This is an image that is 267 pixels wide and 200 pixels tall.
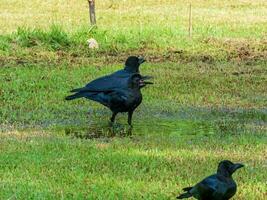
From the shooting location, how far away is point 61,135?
9023 millimetres

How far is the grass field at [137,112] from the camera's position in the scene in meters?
7.09

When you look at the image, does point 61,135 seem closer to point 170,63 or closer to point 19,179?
point 19,179

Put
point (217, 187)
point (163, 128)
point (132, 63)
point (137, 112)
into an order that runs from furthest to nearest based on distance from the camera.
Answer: point (137, 112), point (132, 63), point (163, 128), point (217, 187)

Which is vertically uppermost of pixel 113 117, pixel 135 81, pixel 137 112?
pixel 135 81

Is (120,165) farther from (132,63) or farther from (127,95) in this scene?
(132,63)

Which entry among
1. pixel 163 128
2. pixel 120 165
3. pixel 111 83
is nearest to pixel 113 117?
pixel 111 83

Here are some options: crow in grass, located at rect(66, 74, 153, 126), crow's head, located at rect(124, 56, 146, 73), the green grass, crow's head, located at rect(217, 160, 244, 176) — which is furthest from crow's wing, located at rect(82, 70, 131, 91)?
crow's head, located at rect(217, 160, 244, 176)

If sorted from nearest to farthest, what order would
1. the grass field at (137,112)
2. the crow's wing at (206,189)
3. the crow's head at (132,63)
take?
the crow's wing at (206,189) < the grass field at (137,112) < the crow's head at (132,63)

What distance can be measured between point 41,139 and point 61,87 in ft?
11.5

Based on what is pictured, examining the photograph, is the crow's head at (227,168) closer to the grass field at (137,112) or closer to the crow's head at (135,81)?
the grass field at (137,112)

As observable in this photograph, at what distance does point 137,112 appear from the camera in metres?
10.5

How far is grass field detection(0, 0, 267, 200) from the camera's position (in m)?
7.09

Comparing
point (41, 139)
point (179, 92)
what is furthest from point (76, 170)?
point (179, 92)

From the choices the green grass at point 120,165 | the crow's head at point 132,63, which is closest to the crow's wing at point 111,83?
the crow's head at point 132,63
